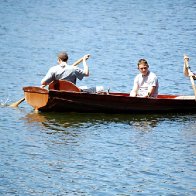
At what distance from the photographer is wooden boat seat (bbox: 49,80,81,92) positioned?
2017cm

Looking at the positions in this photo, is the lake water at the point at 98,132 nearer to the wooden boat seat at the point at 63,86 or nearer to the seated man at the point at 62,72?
the wooden boat seat at the point at 63,86

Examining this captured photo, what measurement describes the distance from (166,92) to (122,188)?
8.87 metres

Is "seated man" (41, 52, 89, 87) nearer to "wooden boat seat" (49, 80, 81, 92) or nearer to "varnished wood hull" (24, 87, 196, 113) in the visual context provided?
"wooden boat seat" (49, 80, 81, 92)

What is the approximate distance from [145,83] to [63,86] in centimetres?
171

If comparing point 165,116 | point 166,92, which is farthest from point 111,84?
point 165,116

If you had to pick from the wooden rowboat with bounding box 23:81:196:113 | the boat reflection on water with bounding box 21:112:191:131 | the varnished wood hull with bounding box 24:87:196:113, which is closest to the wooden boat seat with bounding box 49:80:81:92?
the wooden rowboat with bounding box 23:81:196:113

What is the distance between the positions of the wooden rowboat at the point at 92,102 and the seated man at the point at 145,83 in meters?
0.21

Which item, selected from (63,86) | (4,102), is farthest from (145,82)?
(4,102)

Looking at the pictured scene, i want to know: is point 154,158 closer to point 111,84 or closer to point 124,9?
point 111,84

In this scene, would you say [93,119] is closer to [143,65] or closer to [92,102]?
[92,102]

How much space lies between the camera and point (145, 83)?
67.6ft

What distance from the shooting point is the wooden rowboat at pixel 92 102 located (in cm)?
2016

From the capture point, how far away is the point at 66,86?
20219 mm

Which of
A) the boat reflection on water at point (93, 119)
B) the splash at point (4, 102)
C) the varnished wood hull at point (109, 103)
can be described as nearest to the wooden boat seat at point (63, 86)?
the varnished wood hull at point (109, 103)
